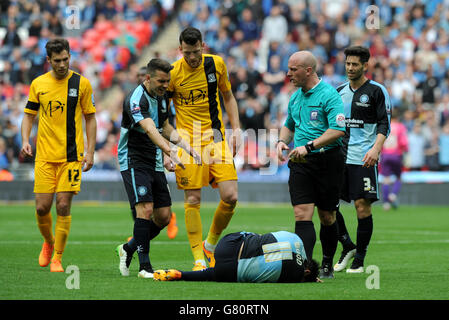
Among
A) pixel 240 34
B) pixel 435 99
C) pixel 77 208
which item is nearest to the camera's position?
pixel 77 208

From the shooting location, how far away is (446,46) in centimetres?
2492

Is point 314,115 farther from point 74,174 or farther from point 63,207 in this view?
point 63,207

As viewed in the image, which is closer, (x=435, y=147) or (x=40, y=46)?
(x=435, y=147)

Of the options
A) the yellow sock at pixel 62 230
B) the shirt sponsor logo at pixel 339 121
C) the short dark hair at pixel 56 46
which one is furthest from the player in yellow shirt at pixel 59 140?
the shirt sponsor logo at pixel 339 121

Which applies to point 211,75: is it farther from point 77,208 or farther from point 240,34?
point 240,34

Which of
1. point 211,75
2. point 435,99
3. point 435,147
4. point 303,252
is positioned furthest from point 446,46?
point 303,252

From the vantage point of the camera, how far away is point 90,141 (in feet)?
32.0

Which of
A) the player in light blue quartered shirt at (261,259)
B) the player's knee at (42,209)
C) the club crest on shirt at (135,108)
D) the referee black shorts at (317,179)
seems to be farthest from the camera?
the player's knee at (42,209)

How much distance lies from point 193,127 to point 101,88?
772 inches

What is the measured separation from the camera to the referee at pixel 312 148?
8.63m

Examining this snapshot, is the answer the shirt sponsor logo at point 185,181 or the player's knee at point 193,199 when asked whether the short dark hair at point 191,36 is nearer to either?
the shirt sponsor logo at point 185,181

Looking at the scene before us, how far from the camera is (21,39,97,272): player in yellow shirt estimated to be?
972 centimetres

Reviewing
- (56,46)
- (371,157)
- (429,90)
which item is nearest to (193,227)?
(371,157)

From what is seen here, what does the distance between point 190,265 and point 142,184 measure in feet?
4.95
